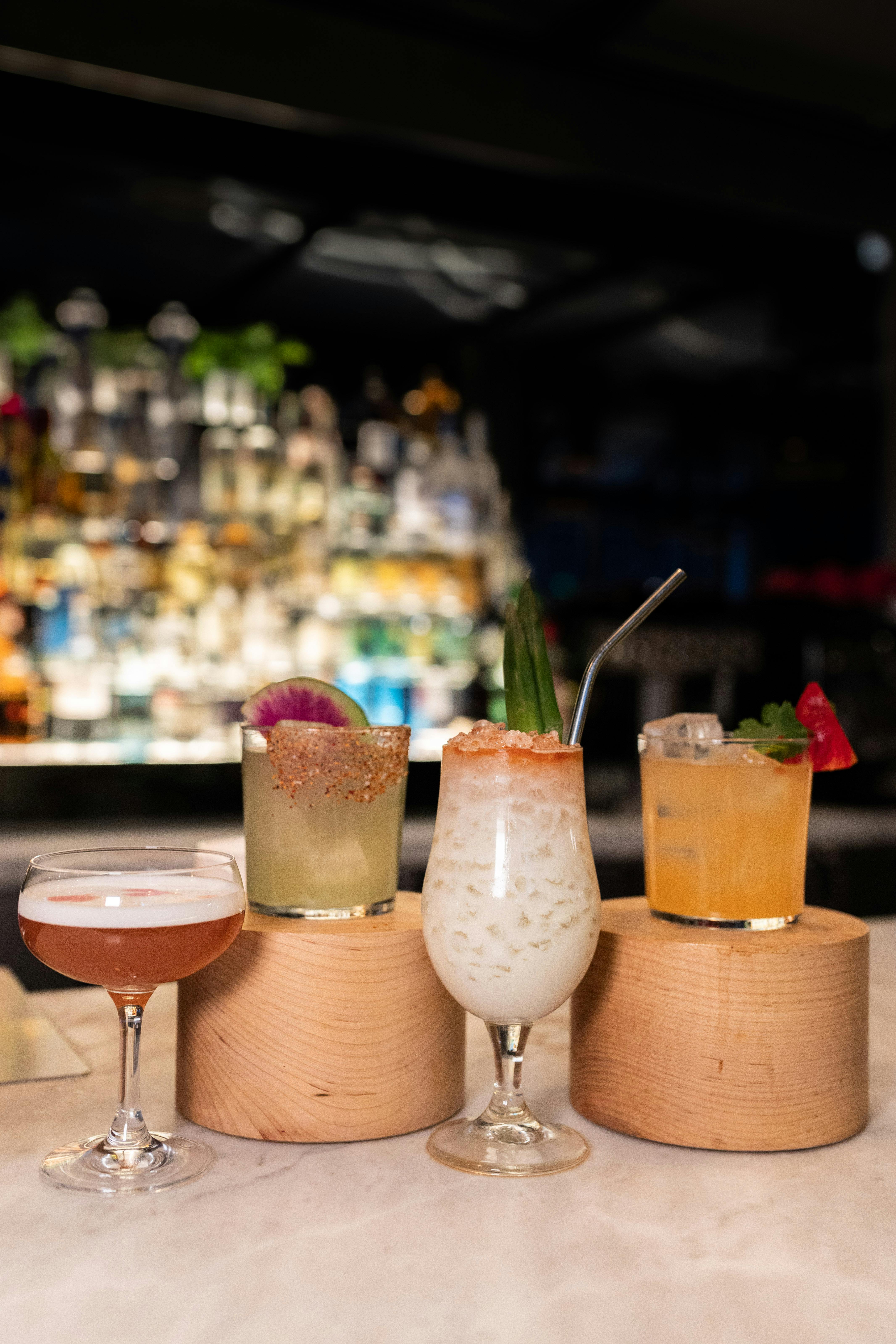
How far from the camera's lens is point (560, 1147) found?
0.94 m

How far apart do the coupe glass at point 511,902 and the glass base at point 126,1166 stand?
7.1 inches

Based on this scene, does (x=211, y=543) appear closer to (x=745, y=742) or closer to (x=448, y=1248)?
(x=745, y=742)

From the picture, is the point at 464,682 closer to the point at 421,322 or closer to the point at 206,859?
the point at 421,322

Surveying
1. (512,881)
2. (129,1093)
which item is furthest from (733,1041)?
(129,1093)

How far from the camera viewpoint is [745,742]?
1.05 m

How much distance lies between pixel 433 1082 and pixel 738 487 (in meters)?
4.97

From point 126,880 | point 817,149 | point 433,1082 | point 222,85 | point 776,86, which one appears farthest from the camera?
point 817,149

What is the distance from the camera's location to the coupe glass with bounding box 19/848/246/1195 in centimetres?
86

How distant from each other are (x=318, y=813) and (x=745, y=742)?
368 millimetres

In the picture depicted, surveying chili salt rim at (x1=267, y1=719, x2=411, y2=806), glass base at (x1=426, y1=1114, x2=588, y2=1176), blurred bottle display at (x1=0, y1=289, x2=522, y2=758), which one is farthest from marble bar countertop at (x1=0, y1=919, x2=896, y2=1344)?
blurred bottle display at (x1=0, y1=289, x2=522, y2=758)

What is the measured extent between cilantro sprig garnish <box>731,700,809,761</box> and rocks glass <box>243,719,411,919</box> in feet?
0.98

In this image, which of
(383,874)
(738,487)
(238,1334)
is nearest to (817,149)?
(738,487)

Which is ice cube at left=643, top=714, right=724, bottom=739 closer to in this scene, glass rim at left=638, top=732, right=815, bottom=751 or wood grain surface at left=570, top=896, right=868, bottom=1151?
glass rim at left=638, top=732, right=815, bottom=751

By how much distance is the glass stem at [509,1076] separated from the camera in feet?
3.10
